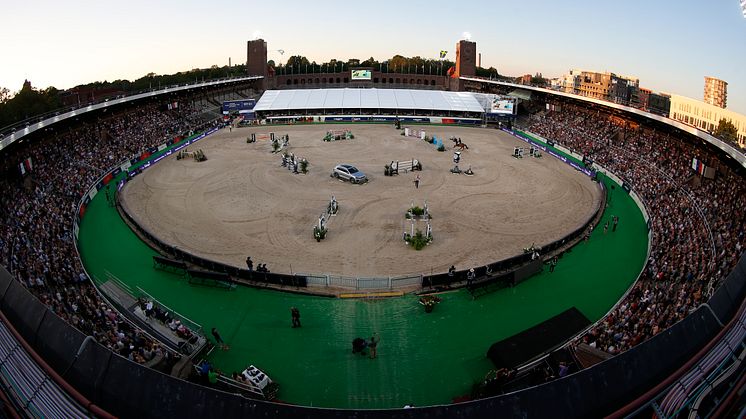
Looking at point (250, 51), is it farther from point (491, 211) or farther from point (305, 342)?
point (305, 342)

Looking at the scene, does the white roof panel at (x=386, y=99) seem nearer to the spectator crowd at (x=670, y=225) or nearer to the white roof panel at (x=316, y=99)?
the white roof panel at (x=316, y=99)

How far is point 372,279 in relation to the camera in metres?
19.6

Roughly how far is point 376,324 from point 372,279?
Result: 2.65 m

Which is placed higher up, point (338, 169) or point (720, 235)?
point (338, 169)

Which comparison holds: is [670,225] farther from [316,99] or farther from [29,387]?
[316,99]

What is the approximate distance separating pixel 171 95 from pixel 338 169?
39433 millimetres

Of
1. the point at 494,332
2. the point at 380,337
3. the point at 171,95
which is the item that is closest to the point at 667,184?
the point at 494,332

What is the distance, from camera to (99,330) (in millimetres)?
15398

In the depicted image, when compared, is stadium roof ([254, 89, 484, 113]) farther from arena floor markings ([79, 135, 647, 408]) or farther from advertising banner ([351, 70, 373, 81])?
arena floor markings ([79, 135, 647, 408])

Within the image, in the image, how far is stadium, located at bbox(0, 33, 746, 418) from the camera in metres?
8.05

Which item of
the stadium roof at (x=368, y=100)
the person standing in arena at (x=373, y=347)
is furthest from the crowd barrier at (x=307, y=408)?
the stadium roof at (x=368, y=100)

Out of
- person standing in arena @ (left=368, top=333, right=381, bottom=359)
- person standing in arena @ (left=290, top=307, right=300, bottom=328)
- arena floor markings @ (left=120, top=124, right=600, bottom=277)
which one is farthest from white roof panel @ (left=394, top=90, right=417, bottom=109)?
person standing in arena @ (left=368, top=333, right=381, bottom=359)

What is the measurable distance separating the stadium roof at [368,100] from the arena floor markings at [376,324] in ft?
146

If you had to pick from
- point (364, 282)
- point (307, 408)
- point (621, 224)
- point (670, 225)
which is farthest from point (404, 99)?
point (307, 408)
